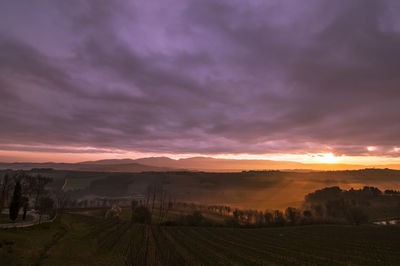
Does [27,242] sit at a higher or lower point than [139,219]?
higher

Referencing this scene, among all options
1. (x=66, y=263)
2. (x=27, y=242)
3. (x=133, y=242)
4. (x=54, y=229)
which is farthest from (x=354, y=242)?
(x=54, y=229)

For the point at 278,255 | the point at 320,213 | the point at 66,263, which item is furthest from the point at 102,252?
the point at 320,213

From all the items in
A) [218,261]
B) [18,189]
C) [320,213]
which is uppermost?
[18,189]

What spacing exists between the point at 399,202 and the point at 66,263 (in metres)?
181

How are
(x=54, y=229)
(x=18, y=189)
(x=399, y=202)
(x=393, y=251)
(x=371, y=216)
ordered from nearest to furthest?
1. (x=393, y=251)
2. (x=54, y=229)
3. (x=18, y=189)
4. (x=371, y=216)
5. (x=399, y=202)

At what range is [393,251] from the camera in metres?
47.8

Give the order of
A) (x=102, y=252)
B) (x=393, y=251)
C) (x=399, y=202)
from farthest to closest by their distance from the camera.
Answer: (x=399, y=202), (x=393, y=251), (x=102, y=252)

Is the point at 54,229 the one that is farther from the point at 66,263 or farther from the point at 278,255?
the point at 278,255

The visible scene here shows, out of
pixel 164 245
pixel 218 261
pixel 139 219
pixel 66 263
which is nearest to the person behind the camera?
pixel 66 263

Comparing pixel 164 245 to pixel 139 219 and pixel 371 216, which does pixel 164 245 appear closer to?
pixel 139 219

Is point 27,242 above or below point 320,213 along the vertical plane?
above

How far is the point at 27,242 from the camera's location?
3953 cm

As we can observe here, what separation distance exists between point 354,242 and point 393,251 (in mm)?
11394

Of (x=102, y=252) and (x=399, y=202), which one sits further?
(x=399, y=202)
